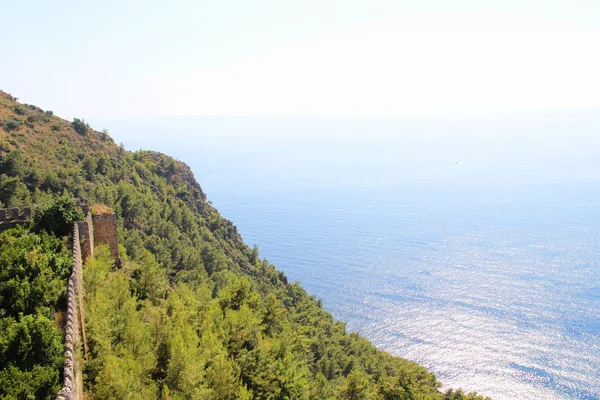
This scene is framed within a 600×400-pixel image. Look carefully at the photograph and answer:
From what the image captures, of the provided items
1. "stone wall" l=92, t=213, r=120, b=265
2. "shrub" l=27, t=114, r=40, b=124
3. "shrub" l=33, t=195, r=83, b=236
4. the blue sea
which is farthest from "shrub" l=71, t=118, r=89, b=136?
the blue sea

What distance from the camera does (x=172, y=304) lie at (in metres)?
23.8

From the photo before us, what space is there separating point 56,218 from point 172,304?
333 inches

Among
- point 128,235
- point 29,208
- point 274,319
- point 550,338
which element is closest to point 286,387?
point 274,319

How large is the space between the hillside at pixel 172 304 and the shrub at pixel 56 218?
68.3 inches

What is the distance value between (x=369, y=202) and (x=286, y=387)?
134 meters

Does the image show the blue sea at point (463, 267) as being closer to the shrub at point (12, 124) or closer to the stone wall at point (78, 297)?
the stone wall at point (78, 297)

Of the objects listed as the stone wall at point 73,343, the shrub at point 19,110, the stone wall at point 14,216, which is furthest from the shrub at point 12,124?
the stone wall at point 73,343

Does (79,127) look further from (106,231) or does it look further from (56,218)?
(56,218)

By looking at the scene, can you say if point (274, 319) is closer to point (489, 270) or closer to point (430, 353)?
point (430, 353)

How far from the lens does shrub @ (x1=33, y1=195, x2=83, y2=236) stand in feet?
80.8

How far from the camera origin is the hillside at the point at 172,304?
1731 centimetres

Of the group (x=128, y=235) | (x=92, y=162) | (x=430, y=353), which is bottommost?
(x=430, y=353)

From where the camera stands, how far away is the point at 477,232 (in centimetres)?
11719

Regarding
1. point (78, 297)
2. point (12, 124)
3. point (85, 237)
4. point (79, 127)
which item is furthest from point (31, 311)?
point (79, 127)
